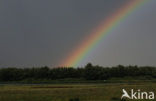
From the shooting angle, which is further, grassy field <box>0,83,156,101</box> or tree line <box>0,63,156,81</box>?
tree line <box>0,63,156,81</box>

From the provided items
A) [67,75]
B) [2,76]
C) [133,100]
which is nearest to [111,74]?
[67,75]

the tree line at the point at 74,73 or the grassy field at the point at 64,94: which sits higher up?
the tree line at the point at 74,73

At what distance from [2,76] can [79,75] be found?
30672mm

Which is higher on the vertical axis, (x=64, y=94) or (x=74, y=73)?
(x=74, y=73)

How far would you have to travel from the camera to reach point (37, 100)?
30.0 m

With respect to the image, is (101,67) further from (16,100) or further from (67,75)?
(16,100)

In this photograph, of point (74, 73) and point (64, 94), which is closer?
point (64, 94)

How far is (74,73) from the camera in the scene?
10525 centimetres

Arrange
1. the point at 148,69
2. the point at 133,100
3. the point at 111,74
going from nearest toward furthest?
the point at 133,100 < the point at 111,74 < the point at 148,69

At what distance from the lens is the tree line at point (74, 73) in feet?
338

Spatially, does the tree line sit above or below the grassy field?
above

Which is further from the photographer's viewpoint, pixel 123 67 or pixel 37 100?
pixel 123 67

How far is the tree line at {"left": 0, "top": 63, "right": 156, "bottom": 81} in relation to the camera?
338 feet

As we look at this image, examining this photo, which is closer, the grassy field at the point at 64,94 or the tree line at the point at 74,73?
the grassy field at the point at 64,94
